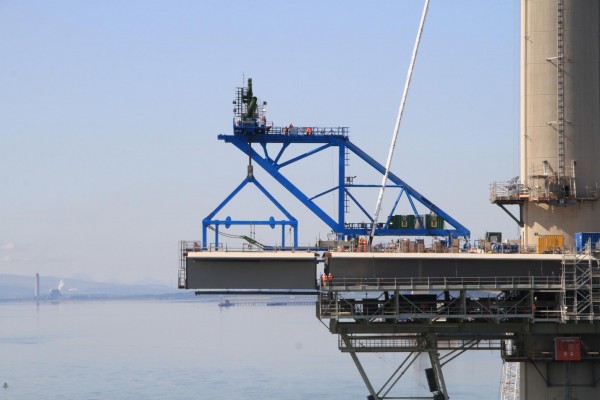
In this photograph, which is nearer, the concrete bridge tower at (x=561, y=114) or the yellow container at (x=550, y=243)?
the yellow container at (x=550, y=243)

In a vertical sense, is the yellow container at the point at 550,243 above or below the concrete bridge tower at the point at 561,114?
below

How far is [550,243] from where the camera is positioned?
239 feet

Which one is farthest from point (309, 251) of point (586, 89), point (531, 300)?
point (586, 89)

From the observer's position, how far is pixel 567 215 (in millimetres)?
74312

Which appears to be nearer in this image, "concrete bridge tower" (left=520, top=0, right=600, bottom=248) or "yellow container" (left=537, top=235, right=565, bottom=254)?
"yellow container" (left=537, top=235, right=565, bottom=254)

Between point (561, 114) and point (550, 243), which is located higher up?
point (561, 114)

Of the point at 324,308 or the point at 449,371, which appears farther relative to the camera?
the point at 449,371

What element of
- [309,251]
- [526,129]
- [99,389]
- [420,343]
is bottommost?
[99,389]

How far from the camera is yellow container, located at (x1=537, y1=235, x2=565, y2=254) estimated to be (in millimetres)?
72000

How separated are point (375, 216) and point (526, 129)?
11592 mm

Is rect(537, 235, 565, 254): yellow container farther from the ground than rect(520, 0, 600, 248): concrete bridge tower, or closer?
closer

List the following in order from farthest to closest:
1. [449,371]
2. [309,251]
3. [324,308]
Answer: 1. [449,371]
2. [309,251]
3. [324,308]

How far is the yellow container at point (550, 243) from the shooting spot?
7200cm

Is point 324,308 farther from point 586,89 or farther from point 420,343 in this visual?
point 586,89
